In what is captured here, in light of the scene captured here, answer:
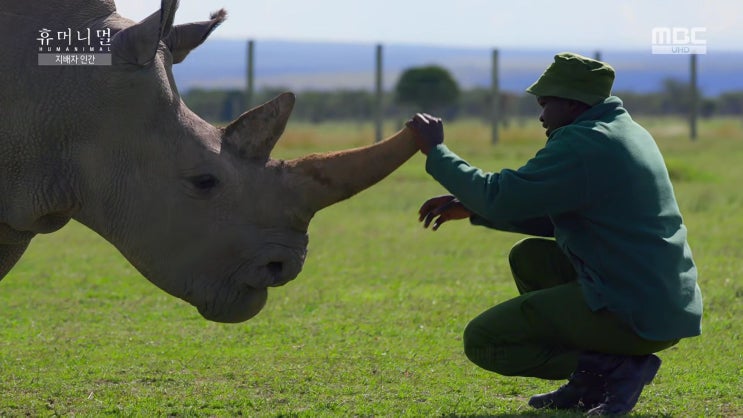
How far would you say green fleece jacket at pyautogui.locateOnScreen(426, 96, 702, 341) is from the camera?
5.17 meters

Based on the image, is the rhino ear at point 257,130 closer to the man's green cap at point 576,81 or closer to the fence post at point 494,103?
the man's green cap at point 576,81

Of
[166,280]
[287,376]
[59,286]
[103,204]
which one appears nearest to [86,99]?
[103,204]

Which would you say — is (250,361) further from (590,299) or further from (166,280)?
(590,299)

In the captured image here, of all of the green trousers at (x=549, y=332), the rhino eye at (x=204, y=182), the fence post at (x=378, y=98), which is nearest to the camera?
the rhino eye at (x=204, y=182)

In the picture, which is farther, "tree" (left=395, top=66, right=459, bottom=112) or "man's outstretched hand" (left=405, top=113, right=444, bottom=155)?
"tree" (left=395, top=66, right=459, bottom=112)

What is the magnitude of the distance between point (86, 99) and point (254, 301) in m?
1.04

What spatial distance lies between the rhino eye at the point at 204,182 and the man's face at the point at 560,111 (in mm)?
1402

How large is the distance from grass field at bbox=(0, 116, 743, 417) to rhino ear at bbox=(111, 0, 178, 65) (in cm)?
159

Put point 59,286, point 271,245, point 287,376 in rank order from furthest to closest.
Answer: point 59,286
point 287,376
point 271,245

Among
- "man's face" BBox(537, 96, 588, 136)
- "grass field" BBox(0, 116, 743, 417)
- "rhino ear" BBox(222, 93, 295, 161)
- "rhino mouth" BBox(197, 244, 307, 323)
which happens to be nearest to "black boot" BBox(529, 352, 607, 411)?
"grass field" BBox(0, 116, 743, 417)

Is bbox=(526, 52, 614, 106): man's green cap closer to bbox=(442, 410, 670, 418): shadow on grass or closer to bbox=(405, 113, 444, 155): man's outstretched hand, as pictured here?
bbox=(405, 113, 444, 155): man's outstretched hand

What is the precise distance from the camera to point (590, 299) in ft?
17.2

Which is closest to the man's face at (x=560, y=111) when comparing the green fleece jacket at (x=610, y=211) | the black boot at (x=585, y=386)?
the green fleece jacket at (x=610, y=211)

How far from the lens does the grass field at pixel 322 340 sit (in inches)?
233
